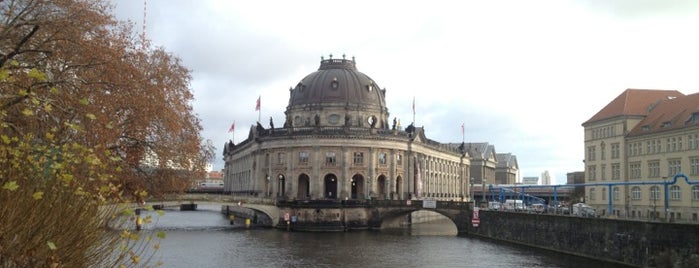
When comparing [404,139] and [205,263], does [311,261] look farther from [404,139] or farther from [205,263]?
[404,139]

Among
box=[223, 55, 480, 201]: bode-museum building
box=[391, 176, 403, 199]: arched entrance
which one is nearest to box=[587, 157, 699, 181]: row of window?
box=[223, 55, 480, 201]: bode-museum building

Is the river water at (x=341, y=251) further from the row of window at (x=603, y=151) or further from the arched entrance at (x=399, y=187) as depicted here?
the arched entrance at (x=399, y=187)

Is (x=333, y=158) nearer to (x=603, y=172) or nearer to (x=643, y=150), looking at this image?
(x=603, y=172)

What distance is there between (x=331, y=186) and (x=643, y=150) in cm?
4658

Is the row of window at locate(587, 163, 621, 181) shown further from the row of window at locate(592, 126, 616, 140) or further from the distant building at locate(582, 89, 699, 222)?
the row of window at locate(592, 126, 616, 140)

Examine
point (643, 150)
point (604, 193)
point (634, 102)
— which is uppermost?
point (634, 102)

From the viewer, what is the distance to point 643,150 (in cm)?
7681

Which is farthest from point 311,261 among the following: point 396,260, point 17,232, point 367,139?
point 367,139

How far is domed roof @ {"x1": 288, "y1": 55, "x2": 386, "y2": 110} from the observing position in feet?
354

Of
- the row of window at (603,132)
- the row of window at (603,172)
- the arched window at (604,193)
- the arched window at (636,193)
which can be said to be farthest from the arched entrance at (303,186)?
the arched window at (636,193)

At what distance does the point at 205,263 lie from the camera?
47938 mm

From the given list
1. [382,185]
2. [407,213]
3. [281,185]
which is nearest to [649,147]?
[407,213]

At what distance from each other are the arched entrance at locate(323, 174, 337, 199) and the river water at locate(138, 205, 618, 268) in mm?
26081

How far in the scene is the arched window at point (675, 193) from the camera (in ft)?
223
